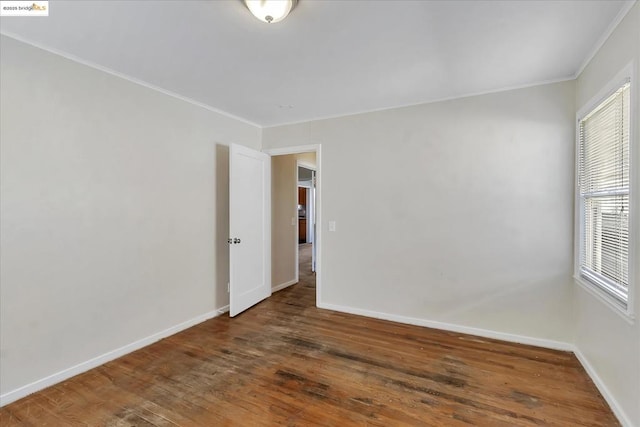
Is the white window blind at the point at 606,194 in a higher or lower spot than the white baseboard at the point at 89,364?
higher

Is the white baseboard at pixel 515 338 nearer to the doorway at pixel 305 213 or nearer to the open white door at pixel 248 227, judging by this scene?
the open white door at pixel 248 227

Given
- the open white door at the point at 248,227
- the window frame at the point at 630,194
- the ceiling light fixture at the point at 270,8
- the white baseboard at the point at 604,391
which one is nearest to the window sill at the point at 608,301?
the window frame at the point at 630,194

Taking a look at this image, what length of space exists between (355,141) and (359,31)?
1715 mm

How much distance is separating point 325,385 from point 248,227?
2.16 m

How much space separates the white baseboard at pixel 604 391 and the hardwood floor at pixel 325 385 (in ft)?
0.14

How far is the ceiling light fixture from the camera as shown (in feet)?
5.25

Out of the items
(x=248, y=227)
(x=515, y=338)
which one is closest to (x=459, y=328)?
(x=515, y=338)

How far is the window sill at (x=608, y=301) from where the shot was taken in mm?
1674

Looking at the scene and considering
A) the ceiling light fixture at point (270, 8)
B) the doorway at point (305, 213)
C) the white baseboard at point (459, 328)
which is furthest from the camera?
the doorway at point (305, 213)

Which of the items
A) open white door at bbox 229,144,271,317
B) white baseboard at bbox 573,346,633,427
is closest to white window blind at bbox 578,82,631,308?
white baseboard at bbox 573,346,633,427

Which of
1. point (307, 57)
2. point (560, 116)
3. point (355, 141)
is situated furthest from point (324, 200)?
point (560, 116)

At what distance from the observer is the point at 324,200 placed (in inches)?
149

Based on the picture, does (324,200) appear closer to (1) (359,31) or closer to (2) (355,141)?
(2) (355,141)

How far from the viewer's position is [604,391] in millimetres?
1987
